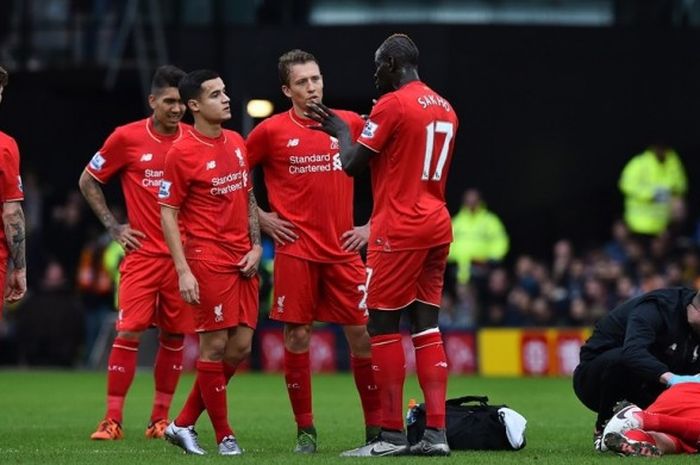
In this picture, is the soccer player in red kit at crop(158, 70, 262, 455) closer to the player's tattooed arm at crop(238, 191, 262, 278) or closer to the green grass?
the player's tattooed arm at crop(238, 191, 262, 278)

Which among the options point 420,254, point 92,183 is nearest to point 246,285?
→ point 420,254

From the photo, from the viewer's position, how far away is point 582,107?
26281 millimetres

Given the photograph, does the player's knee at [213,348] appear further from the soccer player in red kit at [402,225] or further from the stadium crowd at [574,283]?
the stadium crowd at [574,283]

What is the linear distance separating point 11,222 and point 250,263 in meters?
1.53

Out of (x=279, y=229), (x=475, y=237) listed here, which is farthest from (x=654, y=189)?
(x=279, y=229)

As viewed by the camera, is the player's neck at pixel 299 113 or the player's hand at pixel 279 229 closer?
the player's hand at pixel 279 229

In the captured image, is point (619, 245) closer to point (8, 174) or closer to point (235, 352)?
point (235, 352)

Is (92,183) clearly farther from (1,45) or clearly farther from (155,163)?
(1,45)

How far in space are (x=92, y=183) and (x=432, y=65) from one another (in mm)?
12327

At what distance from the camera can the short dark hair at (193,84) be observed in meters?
11.2

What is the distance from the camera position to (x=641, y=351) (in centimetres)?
1083

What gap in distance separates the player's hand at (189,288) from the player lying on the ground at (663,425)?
2.61 meters

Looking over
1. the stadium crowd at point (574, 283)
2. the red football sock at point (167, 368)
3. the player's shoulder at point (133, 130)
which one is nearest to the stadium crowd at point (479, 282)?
the stadium crowd at point (574, 283)

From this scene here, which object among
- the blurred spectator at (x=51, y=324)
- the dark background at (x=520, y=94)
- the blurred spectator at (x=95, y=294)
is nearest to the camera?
the dark background at (x=520, y=94)
